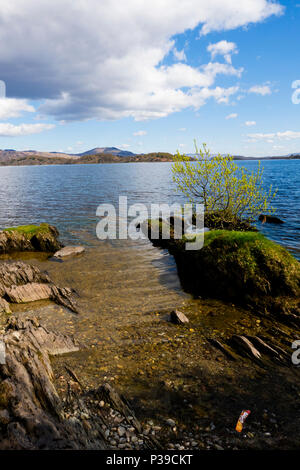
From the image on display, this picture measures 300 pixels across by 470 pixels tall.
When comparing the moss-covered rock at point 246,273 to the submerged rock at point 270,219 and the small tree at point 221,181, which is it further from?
the submerged rock at point 270,219

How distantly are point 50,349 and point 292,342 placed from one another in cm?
960

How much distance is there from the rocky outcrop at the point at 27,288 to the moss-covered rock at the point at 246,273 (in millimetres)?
7296

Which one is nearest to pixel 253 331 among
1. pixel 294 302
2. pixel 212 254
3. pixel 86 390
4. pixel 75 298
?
pixel 294 302

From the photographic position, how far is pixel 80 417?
671 cm

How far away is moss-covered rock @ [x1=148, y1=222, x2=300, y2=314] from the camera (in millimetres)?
13430

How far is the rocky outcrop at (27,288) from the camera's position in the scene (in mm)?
14023

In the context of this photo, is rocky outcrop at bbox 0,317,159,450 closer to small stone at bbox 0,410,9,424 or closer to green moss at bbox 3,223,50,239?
small stone at bbox 0,410,9,424

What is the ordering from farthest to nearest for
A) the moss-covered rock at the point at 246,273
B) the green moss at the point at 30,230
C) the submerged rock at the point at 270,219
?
the submerged rock at the point at 270,219 → the green moss at the point at 30,230 → the moss-covered rock at the point at 246,273

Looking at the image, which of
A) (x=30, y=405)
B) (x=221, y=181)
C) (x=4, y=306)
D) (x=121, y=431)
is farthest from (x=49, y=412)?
(x=221, y=181)

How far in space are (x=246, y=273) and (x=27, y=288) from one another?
12.5 m

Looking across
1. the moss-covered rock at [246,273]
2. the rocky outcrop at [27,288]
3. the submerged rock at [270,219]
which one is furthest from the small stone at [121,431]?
the submerged rock at [270,219]

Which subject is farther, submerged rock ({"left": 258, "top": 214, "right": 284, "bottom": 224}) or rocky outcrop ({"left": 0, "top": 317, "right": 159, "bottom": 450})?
submerged rock ({"left": 258, "top": 214, "right": 284, "bottom": 224})

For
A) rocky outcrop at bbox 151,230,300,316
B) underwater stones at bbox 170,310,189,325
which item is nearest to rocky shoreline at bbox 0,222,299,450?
underwater stones at bbox 170,310,189,325

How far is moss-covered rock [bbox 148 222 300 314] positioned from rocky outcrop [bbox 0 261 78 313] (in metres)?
7.30
